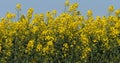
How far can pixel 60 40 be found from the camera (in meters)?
5.98

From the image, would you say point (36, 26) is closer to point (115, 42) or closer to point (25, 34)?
point (25, 34)

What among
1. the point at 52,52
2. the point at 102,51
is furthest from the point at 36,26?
the point at 102,51

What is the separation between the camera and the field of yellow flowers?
5.90 meters

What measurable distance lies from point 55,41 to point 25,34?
0.54m

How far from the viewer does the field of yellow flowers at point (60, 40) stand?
232 inches

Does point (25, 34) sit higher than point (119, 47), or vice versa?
point (25, 34)

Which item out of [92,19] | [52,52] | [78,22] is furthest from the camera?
[92,19]

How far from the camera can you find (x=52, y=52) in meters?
5.86

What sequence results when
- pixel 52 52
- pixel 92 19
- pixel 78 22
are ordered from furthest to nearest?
pixel 92 19
pixel 78 22
pixel 52 52

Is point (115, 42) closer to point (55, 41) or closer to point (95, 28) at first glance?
point (95, 28)

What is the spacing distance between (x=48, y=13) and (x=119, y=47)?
142 centimetres

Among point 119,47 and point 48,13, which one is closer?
point 119,47

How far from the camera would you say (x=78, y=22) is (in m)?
6.28

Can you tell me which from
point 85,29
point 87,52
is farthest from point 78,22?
point 87,52
